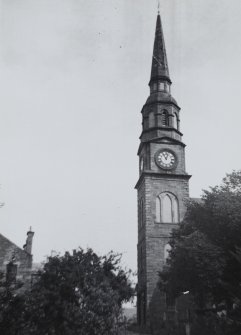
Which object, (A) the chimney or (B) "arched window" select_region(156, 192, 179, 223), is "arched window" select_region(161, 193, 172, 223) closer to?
(B) "arched window" select_region(156, 192, 179, 223)

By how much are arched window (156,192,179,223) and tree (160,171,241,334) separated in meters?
9.29

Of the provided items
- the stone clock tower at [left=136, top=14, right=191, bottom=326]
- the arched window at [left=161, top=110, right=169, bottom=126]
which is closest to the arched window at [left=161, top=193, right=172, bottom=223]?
the stone clock tower at [left=136, top=14, right=191, bottom=326]

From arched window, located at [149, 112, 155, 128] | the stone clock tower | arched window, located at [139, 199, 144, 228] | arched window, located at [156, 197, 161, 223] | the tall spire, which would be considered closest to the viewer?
the stone clock tower

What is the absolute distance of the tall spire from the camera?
4284cm

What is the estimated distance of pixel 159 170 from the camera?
38.2 meters

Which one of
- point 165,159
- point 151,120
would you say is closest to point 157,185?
point 165,159

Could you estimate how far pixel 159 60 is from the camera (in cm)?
4422

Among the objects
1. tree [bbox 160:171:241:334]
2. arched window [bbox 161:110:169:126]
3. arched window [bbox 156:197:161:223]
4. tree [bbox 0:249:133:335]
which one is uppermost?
arched window [bbox 161:110:169:126]

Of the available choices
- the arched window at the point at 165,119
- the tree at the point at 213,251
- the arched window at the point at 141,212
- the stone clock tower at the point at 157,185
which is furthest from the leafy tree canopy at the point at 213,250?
the arched window at the point at 165,119

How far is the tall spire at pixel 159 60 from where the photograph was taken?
42.8m

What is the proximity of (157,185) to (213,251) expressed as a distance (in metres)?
13.7

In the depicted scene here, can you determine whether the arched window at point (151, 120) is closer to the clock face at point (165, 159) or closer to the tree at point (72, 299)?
the clock face at point (165, 159)

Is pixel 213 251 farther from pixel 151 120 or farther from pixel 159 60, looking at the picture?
pixel 159 60

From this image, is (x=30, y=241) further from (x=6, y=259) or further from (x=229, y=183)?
(x=229, y=183)
